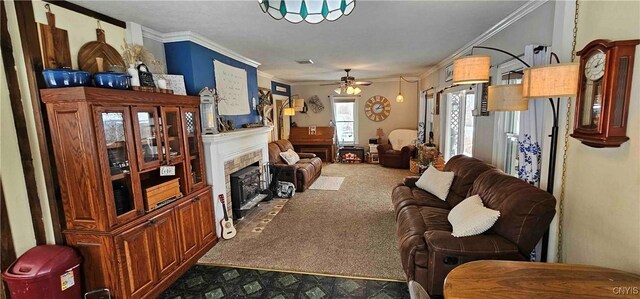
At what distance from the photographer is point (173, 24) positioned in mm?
2688

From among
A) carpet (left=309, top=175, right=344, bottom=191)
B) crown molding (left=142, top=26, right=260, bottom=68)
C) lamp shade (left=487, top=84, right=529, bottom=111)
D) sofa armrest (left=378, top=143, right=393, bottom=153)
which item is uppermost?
crown molding (left=142, top=26, right=260, bottom=68)

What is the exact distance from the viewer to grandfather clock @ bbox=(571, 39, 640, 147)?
138cm

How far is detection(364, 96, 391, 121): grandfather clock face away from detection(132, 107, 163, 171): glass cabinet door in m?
6.36

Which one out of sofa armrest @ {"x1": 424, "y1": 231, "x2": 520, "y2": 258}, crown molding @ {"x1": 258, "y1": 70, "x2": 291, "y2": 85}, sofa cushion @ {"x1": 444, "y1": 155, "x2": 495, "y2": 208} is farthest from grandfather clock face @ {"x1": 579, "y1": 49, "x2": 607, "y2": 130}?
crown molding @ {"x1": 258, "y1": 70, "x2": 291, "y2": 85}

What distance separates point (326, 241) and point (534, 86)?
2.42 meters

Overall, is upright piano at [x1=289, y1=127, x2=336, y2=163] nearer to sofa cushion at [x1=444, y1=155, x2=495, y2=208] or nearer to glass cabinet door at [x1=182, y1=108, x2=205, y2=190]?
sofa cushion at [x1=444, y1=155, x2=495, y2=208]

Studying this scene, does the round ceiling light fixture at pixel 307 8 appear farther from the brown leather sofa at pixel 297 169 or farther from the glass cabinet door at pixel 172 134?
the brown leather sofa at pixel 297 169

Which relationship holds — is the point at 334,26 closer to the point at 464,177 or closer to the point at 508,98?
the point at 508,98

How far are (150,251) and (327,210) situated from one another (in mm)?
2432

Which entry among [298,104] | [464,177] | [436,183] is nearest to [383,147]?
[298,104]

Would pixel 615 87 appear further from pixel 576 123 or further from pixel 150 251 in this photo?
pixel 150 251

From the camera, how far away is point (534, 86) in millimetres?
1683

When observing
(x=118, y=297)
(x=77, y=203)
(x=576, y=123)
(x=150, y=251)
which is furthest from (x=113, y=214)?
(x=576, y=123)

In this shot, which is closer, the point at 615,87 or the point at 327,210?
the point at 615,87
